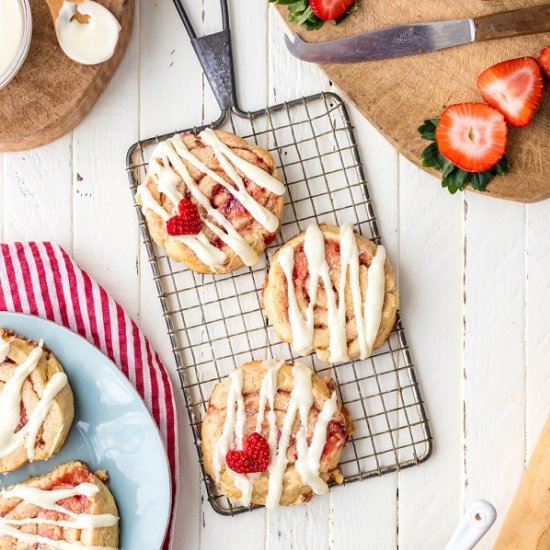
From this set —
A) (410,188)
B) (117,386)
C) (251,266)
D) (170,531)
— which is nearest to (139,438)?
(117,386)

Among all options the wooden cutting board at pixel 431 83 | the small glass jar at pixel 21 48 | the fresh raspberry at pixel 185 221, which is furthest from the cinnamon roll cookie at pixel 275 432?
the small glass jar at pixel 21 48

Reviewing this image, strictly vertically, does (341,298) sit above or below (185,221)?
below

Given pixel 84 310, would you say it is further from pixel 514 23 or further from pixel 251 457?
pixel 514 23

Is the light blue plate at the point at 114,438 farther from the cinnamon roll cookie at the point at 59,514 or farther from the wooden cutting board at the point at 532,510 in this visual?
the wooden cutting board at the point at 532,510

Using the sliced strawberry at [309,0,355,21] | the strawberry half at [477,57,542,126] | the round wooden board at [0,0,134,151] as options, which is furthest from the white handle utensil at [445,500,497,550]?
the round wooden board at [0,0,134,151]

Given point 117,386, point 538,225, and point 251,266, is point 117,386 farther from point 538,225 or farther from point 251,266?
point 538,225

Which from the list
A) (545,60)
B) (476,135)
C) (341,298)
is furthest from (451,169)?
(341,298)

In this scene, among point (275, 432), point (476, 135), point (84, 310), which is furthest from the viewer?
point (84, 310)
